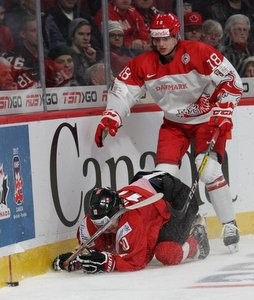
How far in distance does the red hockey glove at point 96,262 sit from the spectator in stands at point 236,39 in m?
2.61

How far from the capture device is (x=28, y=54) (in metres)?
7.53

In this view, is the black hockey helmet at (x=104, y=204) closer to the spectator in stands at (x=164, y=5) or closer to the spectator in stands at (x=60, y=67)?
the spectator in stands at (x=60, y=67)

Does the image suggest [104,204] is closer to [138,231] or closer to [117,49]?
[138,231]

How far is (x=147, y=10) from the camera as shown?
8766 mm

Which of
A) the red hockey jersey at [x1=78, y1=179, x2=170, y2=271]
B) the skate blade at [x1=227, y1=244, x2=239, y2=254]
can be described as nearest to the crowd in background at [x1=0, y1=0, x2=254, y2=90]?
the red hockey jersey at [x1=78, y1=179, x2=170, y2=271]

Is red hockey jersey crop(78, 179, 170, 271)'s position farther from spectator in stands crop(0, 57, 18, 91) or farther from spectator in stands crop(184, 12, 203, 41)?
spectator in stands crop(184, 12, 203, 41)

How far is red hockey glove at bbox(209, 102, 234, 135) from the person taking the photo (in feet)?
25.6

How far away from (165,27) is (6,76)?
3.76ft

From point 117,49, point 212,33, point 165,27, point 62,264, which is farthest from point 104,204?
point 212,33

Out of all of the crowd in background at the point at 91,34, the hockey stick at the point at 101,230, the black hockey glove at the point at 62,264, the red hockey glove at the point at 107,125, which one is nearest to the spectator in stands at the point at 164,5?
the crowd in background at the point at 91,34

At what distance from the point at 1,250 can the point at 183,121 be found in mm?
1788

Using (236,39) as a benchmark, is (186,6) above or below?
above

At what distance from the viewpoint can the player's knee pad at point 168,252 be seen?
731 cm

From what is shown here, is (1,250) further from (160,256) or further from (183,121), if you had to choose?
(183,121)
